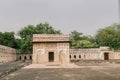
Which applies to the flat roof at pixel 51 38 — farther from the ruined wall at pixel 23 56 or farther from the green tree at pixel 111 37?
the green tree at pixel 111 37

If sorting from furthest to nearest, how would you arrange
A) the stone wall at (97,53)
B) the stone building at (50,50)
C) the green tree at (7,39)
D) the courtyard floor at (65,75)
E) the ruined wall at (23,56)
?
the ruined wall at (23,56) → the green tree at (7,39) → the stone wall at (97,53) → the stone building at (50,50) → the courtyard floor at (65,75)

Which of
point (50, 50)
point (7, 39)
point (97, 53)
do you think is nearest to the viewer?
point (50, 50)

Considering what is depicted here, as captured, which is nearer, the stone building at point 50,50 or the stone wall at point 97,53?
the stone building at point 50,50

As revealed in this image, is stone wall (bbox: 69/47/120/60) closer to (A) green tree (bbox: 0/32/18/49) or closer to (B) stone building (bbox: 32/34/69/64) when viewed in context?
(A) green tree (bbox: 0/32/18/49)

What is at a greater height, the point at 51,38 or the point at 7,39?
the point at 7,39

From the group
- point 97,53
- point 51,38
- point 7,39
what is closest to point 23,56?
point 7,39

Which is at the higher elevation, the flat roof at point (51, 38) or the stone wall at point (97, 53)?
the flat roof at point (51, 38)

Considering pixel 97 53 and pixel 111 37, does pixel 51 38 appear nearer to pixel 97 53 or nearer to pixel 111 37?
pixel 97 53

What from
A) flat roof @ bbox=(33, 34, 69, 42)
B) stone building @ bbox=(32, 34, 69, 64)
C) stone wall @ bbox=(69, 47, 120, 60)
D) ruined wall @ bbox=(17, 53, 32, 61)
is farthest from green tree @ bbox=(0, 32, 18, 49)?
stone building @ bbox=(32, 34, 69, 64)

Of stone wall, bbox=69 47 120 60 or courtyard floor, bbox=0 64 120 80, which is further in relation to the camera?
stone wall, bbox=69 47 120 60

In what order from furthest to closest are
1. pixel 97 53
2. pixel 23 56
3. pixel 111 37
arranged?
pixel 111 37 < pixel 23 56 < pixel 97 53

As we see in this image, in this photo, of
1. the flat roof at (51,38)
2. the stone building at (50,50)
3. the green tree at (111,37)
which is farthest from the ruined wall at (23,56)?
the stone building at (50,50)

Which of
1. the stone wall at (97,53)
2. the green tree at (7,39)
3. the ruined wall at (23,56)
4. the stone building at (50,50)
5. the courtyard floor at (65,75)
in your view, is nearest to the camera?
the courtyard floor at (65,75)

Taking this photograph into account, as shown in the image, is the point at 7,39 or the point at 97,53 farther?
the point at 7,39
